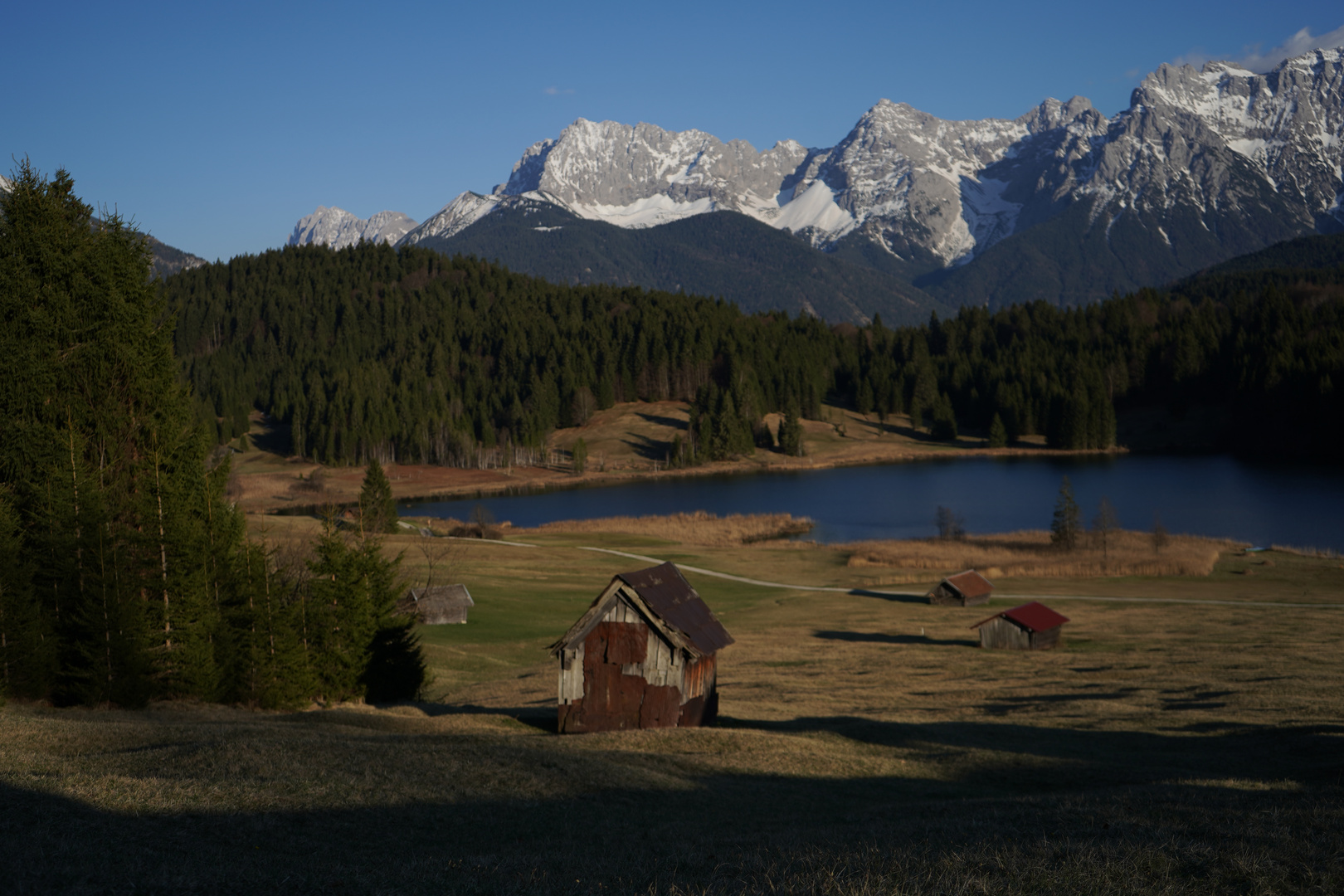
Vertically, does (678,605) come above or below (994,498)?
above

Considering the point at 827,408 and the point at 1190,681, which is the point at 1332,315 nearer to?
the point at 827,408

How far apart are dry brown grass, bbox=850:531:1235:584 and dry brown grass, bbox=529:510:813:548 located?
1239cm

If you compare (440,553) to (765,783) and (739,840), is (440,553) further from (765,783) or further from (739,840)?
(739,840)

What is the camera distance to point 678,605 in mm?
28906

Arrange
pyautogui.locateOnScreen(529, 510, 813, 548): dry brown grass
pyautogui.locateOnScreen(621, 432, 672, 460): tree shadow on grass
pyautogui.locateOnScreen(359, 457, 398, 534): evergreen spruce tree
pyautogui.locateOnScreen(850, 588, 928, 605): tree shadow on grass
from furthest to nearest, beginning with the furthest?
pyautogui.locateOnScreen(621, 432, 672, 460): tree shadow on grass < pyautogui.locateOnScreen(529, 510, 813, 548): dry brown grass < pyautogui.locateOnScreen(359, 457, 398, 534): evergreen spruce tree < pyautogui.locateOnScreen(850, 588, 928, 605): tree shadow on grass

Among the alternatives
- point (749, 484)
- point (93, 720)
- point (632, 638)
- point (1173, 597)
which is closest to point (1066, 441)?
point (749, 484)

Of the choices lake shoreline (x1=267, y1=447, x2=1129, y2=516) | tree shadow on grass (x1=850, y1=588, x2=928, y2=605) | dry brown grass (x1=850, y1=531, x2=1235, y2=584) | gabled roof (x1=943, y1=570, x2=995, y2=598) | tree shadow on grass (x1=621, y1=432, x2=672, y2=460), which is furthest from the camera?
tree shadow on grass (x1=621, y1=432, x2=672, y2=460)

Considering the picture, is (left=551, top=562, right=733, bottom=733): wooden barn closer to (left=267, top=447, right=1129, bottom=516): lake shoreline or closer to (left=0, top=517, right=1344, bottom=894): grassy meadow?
(left=0, top=517, right=1344, bottom=894): grassy meadow

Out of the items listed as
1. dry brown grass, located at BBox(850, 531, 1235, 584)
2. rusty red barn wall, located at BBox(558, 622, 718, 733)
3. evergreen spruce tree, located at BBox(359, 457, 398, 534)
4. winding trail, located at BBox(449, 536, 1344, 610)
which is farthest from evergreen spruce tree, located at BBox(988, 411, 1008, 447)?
rusty red barn wall, located at BBox(558, 622, 718, 733)

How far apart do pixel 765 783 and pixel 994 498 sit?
94534 mm

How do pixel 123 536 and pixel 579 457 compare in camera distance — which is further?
pixel 579 457

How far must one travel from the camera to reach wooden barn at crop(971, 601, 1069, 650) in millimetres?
45438

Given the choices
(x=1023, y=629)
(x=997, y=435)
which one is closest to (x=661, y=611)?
Result: (x=1023, y=629)

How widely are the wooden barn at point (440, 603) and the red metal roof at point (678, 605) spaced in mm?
23161
